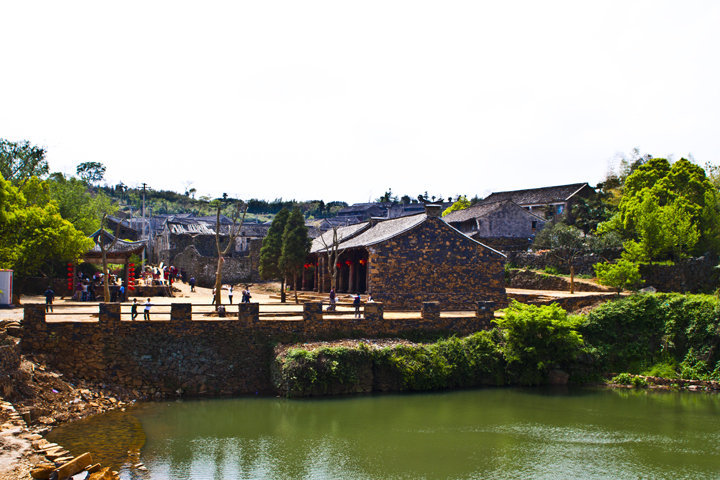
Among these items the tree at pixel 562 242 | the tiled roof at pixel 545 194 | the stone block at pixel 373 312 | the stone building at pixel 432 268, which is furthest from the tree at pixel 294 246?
the tiled roof at pixel 545 194

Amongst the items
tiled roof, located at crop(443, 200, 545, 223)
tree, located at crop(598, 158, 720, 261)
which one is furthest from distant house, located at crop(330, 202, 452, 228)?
tree, located at crop(598, 158, 720, 261)

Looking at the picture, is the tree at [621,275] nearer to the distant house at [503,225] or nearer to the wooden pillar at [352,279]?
the wooden pillar at [352,279]

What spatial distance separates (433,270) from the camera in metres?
28.5

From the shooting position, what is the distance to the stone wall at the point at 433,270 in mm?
27797

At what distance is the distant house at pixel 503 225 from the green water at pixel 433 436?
2504 cm

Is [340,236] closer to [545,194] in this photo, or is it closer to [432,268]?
[432,268]

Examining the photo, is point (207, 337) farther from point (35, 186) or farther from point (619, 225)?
point (619, 225)

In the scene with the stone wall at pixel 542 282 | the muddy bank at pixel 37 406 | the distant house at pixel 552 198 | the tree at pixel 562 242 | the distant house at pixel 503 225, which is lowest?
the muddy bank at pixel 37 406

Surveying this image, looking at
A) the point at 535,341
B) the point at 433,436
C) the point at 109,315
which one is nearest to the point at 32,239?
the point at 109,315

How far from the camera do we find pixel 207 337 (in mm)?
20344

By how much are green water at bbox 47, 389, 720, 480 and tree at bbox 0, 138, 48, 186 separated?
3090 cm

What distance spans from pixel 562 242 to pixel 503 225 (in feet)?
28.1

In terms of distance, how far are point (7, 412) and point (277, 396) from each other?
803 centimetres

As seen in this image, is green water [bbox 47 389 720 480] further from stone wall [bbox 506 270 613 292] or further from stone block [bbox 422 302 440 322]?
stone wall [bbox 506 270 613 292]
